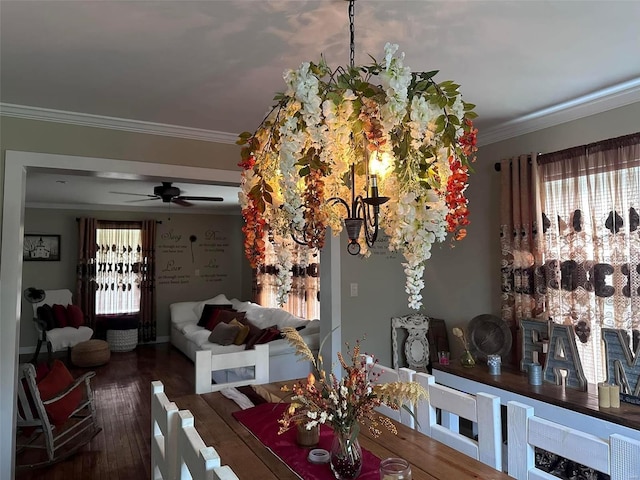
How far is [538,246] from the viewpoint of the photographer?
9.66ft

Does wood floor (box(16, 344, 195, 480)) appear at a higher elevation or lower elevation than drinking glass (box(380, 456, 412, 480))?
lower

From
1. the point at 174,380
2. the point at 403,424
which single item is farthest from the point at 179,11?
the point at 174,380

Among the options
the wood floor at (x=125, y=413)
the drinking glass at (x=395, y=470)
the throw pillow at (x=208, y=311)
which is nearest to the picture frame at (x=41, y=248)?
the wood floor at (x=125, y=413)

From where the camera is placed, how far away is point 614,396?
225cm

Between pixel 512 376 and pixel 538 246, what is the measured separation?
2.91 ft

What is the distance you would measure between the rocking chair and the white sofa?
3.96 feet

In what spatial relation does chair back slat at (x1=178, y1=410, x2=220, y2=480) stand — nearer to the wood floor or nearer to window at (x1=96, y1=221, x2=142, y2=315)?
the wood floor

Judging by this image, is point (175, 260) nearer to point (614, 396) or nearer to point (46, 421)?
point (46, 421)

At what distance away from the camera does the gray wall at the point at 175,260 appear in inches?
283

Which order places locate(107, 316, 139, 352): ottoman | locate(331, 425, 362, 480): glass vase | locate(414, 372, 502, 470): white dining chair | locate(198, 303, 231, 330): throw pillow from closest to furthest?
locate(331, 425, 362, 480): glass vase → locate(414, 372, 502, 470): white dining chair → locate(198, 303, 231, 330): throw pillow → locate(107, 316, 139, 352): ottoman

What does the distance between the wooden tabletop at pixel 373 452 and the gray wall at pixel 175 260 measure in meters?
6.40

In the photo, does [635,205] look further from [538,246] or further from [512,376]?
[512,376]

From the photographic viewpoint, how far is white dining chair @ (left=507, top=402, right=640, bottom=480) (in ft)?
3.80

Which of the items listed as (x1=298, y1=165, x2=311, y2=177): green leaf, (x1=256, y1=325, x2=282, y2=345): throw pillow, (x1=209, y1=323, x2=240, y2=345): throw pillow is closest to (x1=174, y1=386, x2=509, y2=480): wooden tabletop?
(x1=298, y1=165, x2=311, y2=177): green leaf
